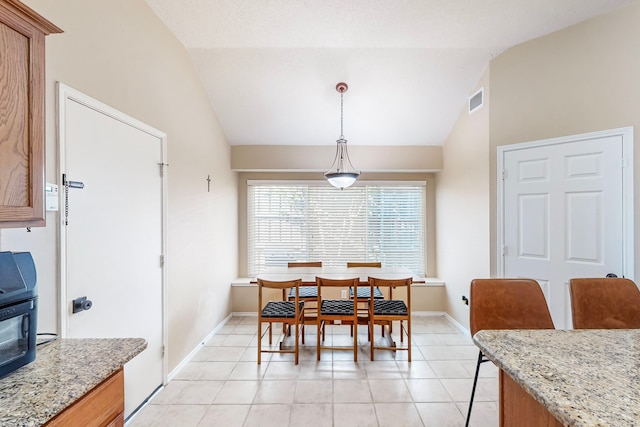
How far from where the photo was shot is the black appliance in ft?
Answer: 3.42

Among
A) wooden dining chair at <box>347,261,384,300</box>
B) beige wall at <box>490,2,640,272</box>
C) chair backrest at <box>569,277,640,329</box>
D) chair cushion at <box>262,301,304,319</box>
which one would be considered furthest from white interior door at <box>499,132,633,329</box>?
chair cushion at <box>262,301,304,319</box>

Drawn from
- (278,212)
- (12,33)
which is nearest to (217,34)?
(12,33)

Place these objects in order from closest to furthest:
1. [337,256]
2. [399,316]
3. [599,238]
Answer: [599,238], [399,316], [337,256]

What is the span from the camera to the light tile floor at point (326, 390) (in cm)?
220

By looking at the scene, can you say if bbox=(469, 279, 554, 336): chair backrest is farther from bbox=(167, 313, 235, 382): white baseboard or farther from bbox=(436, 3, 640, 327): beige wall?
bbox=(167, 313, 235, 382): white baseboard

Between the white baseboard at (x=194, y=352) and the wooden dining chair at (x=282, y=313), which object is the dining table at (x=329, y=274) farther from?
the white baseboard at (x=194, y=352)

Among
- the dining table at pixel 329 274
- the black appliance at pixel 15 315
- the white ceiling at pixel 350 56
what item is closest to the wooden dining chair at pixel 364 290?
the dining table at pixel 329 274

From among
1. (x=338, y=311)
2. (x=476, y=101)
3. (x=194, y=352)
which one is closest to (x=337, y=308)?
(x=338, y=311)

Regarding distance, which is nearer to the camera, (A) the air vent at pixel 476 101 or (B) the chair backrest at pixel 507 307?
(B) the chair backrest at pixel 507 307

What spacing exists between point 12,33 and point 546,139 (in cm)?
368

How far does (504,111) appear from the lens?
3.06 m

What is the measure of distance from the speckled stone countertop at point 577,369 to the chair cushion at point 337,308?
182 centimetres

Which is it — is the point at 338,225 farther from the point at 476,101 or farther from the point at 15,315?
the point at 15,315

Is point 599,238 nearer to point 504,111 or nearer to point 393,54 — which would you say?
point 504,111
